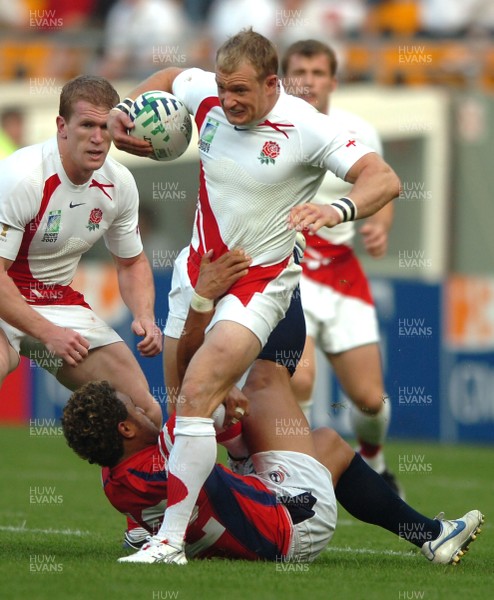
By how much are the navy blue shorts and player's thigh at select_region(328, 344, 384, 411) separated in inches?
90.0

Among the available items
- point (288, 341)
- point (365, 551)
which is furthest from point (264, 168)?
point (365, 551)

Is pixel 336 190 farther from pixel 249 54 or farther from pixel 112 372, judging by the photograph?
pixel 249 54

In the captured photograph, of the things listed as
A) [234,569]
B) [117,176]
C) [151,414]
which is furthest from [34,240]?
[234,569]

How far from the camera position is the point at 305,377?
8875 millimetres

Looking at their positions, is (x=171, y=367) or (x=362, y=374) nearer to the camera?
(x=171, y=367)

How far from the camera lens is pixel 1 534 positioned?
7.42m

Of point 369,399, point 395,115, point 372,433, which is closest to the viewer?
point 369,399

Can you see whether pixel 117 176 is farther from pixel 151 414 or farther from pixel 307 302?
pixel 307 302

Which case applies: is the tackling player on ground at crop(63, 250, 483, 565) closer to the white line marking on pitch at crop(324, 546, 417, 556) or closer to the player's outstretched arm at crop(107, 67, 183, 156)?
the white line marking on pitch at crop(324, 546, 417, 556)

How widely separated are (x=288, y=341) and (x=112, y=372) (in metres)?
1.05

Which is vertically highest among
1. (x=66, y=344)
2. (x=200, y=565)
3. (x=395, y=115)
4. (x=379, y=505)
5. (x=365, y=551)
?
(x=395, y=115)

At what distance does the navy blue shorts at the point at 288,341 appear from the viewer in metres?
6.84

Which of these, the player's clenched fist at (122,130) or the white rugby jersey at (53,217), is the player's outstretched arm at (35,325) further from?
the player's clenched fist at (122,130)

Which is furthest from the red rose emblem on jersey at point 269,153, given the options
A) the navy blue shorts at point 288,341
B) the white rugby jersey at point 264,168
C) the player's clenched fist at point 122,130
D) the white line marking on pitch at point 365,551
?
the white line marking on pitch at point 365,551
